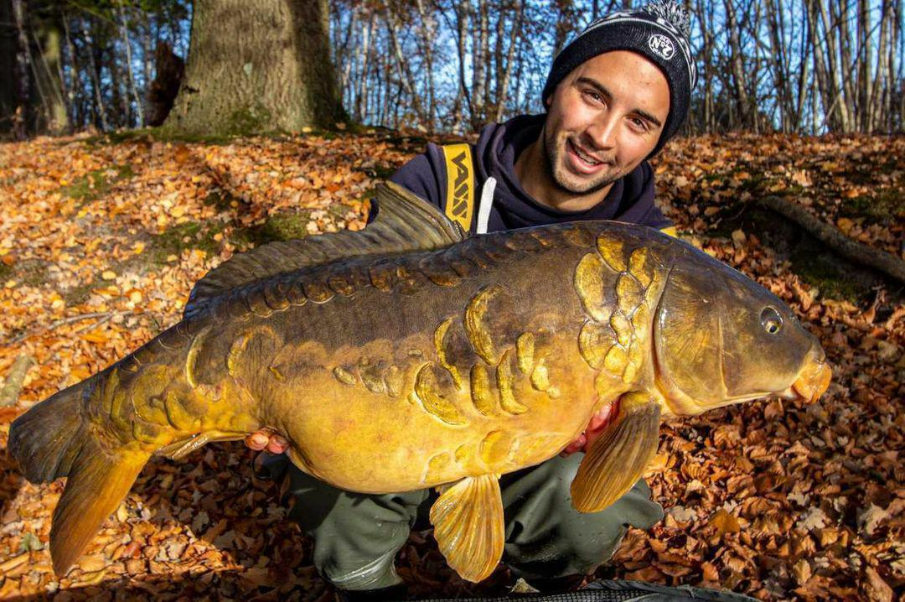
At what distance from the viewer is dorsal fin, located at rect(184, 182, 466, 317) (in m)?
1.90

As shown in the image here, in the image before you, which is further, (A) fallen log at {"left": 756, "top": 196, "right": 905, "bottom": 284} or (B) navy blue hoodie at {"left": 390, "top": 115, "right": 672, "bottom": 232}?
(A) fallen log at {"left": 756, "top": 196, "right": 905, "bottom": 284}

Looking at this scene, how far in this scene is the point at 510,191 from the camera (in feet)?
9.34

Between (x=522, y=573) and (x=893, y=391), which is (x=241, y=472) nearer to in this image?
(x=522, y=573)

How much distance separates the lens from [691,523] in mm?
3162

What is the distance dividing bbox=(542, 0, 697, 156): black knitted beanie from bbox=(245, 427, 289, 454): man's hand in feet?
6.68

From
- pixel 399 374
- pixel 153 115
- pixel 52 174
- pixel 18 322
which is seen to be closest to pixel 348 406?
pixel 399 374

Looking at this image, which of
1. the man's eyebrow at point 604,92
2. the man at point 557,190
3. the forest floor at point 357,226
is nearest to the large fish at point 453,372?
the man at point 557,190

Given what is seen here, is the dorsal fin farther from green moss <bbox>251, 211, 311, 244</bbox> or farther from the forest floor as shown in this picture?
green moss <bbox>251, 211, 311, 244</bbox>

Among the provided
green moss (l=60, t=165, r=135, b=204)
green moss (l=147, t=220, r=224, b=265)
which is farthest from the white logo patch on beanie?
green moss (l=60, t=165, r=135, b=204)

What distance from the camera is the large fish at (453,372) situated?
1.67 meters

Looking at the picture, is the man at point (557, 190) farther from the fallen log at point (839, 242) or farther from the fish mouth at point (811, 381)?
the fallen log at point (839, 242)

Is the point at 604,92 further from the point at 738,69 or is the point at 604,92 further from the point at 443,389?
the point at 738,69

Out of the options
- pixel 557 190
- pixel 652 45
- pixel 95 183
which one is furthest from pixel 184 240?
pixel 652 45

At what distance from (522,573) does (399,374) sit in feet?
4.52
